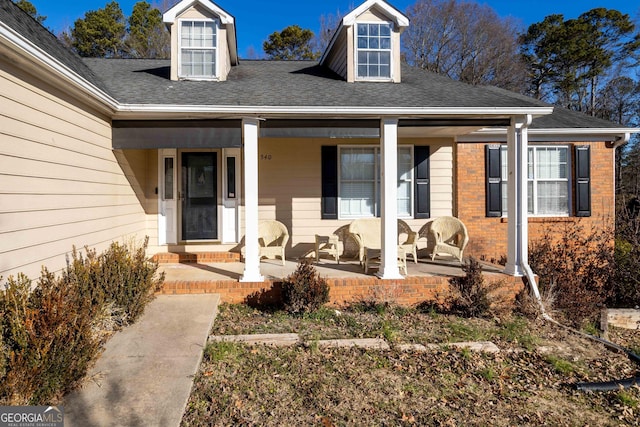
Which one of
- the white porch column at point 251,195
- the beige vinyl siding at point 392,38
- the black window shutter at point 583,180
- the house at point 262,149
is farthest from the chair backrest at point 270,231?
the black window shutter at point 583,180

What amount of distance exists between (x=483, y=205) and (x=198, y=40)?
21.5 feet

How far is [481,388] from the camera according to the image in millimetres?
3617

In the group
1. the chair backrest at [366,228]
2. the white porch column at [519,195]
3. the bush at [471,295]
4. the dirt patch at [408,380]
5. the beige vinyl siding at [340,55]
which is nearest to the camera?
the dirt patch at [408,380]

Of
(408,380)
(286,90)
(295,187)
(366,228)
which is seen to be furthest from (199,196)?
(408,380)

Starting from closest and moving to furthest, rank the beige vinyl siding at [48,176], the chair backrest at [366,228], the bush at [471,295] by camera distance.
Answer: the beige vinyl siding at [48,176]
the bush at [471,295]
the chair backrest at [366,228]

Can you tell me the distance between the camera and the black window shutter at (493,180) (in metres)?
8.05

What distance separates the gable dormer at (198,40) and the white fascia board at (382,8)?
2.24m

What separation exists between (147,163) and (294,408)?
230 inches

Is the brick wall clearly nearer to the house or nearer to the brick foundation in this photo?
the house

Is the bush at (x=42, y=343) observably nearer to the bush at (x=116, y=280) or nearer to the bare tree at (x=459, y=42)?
the bush at (x=116, y=280)

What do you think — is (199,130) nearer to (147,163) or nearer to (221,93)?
(221,93)

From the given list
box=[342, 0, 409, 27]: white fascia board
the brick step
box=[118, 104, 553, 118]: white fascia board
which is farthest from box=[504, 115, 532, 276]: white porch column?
the brick step

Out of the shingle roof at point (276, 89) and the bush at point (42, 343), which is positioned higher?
the shingle roof at point (276, 89)

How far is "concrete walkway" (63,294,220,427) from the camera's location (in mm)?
2816
